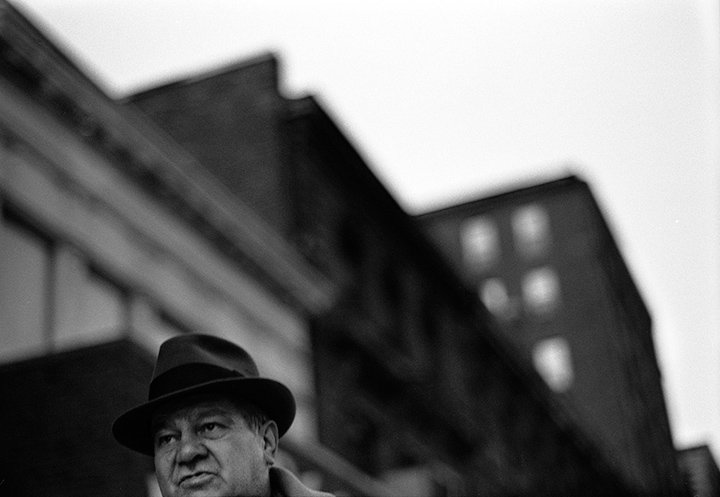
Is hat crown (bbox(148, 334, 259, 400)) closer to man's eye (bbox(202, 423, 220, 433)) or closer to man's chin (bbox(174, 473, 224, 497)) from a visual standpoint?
man's eye (bbox(202, 423, 220, 433))

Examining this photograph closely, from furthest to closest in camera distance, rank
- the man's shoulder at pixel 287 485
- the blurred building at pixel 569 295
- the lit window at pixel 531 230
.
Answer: the lit window at pixel 531 230
the blurred building at pixel 569 295
the man's shoulder at pixel 287 485

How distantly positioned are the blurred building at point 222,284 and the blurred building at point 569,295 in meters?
23.3

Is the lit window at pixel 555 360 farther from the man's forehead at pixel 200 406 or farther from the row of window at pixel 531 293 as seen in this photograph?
the man's forehead at pixel 200 406

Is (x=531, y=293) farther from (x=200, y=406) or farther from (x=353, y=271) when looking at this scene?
(x=200, y=406)

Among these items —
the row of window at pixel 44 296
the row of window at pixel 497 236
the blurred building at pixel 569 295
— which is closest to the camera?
the row of window at pixel 44 296

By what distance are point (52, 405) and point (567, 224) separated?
167 feet

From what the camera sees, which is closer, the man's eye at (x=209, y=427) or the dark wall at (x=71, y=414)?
the man's eye at (x=209, y=427)

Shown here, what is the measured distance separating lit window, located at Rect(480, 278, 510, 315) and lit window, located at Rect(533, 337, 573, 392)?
2.64m

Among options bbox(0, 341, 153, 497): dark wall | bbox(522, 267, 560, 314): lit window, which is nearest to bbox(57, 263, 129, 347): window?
bbox(0, 341, 153, 497): dark wall

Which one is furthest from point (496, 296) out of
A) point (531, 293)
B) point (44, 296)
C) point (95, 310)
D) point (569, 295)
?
point (44, 296)

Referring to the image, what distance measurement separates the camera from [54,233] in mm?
14930

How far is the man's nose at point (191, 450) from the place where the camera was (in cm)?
354

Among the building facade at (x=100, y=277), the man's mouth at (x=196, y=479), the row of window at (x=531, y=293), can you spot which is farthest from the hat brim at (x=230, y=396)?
the row of window at (x=531, y=293)

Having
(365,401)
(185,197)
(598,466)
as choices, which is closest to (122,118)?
(185,197)
